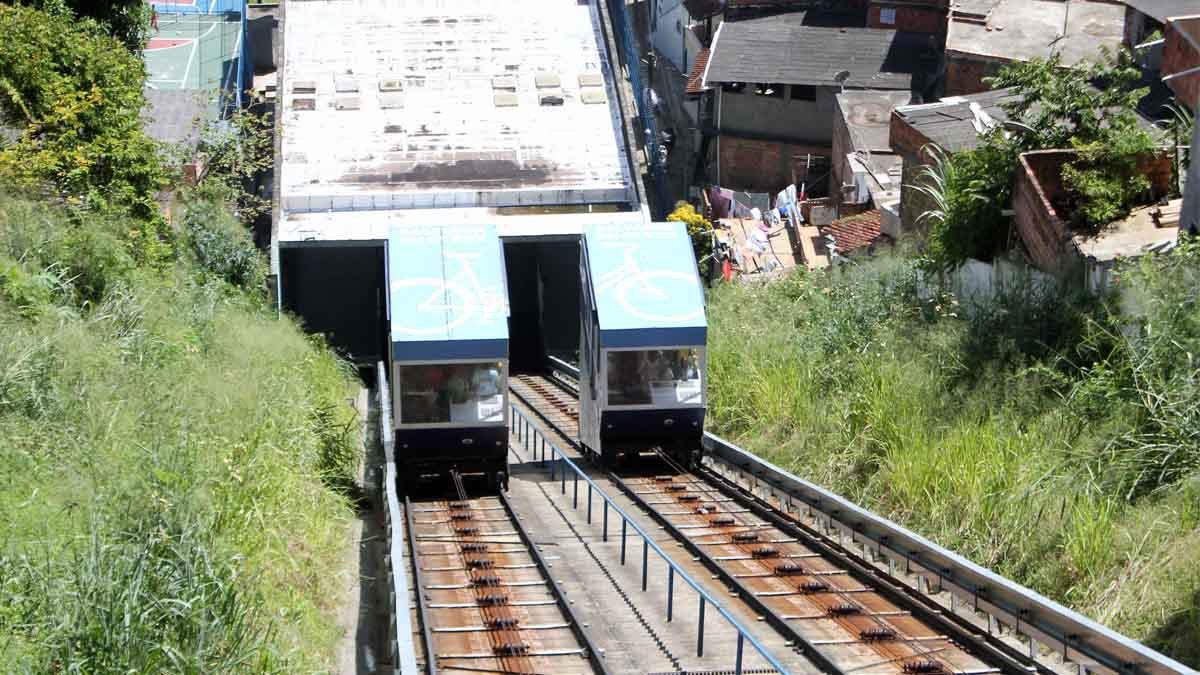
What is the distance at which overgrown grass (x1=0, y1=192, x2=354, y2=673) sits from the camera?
31.4 ft

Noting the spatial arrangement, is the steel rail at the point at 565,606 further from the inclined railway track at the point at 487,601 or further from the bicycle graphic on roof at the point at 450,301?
the bicycle graphic on roof at the point at 450,301

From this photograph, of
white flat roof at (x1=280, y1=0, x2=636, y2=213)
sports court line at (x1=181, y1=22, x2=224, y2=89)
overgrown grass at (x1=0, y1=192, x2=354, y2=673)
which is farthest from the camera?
sports court line at (x1=181, y1=22, x2=224, y2=89)

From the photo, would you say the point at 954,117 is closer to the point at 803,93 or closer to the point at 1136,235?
the point at 803,93

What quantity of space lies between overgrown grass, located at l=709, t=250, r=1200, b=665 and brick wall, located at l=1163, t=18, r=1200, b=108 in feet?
12.9

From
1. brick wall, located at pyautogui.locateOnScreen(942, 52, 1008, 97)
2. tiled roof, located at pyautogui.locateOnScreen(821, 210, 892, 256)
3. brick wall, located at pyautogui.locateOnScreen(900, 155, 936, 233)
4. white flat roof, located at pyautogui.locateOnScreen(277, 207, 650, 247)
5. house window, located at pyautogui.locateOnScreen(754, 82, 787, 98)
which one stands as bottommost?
white flat roof, located at pyautogui.locateOnScreen(277, 207, 650, 247)

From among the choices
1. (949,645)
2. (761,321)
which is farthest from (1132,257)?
(761,321)

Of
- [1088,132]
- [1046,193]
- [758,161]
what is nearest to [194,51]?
[758,161]

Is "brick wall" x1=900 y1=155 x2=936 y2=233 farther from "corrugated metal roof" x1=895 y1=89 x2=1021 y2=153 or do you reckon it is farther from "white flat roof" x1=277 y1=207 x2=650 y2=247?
"white flat roof" x1=277 y1=207 x2=650 y2=247

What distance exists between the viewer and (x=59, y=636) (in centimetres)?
913

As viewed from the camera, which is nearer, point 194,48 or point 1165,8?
point 1165,8

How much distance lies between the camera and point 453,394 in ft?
61.6

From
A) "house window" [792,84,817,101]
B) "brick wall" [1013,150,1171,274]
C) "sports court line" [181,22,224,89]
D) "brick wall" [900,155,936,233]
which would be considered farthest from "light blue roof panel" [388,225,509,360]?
"sports court line" [181,22,224,89]

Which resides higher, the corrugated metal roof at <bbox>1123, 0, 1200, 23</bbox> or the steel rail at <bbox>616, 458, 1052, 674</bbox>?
the corrugated metal roof at <bbox>1123, 0, 1200, 23</bbox>

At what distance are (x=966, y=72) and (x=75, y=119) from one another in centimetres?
2267
